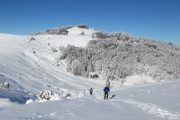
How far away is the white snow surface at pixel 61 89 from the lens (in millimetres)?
18859

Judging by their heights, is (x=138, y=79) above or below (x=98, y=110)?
above

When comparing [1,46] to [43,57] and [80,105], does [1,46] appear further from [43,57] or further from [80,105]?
[80,105]

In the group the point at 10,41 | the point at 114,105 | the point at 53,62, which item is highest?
the point at 10,41

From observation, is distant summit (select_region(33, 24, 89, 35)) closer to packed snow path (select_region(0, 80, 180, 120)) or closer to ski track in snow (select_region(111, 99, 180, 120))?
packed snow path (select_region(0, 80, 180, 120))

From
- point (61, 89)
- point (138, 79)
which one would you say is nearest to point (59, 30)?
point (138, 79)

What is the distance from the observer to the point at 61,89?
43.4m

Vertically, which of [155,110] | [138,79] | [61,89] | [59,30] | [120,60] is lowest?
[155,110]

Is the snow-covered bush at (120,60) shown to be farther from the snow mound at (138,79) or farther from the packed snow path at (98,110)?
the packed snow path at (98,110)

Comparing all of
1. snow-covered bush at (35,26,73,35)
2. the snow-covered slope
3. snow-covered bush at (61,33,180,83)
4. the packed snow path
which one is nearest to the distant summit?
snow-covered bush at (35,26,73,35)

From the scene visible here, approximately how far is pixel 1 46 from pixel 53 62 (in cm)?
919

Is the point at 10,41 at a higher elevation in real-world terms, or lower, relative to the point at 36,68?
higher

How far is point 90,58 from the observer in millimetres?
63250

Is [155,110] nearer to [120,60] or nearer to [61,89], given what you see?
[61,89]

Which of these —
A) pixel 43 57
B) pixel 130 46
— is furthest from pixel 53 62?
pixel 130 46
